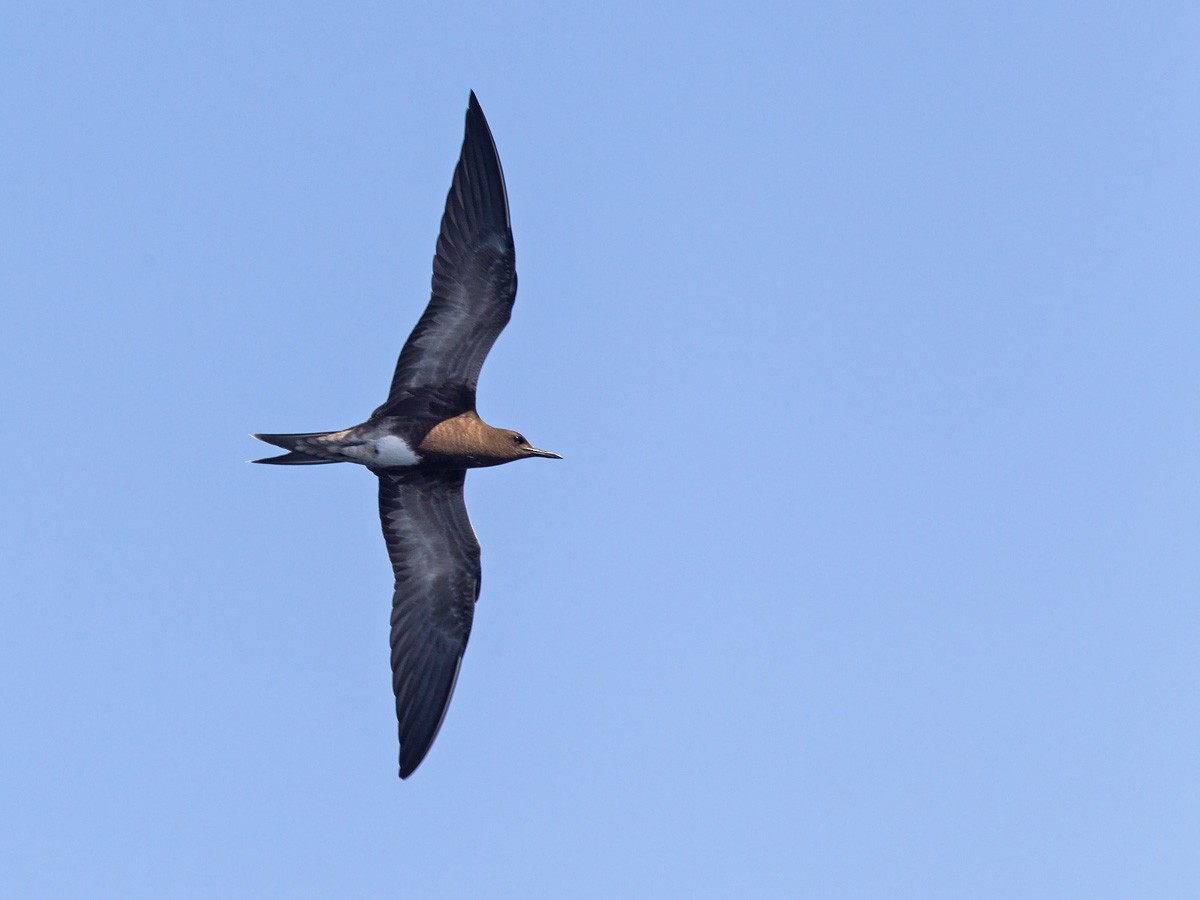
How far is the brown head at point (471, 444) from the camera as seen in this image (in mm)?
21188

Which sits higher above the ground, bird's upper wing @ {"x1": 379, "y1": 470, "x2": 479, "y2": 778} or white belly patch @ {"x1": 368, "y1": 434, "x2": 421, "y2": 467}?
white belly patch @ {"x1": 368, "y1": 434, "x2": 421, "y2": 467}

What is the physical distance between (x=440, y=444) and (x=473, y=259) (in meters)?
2.47

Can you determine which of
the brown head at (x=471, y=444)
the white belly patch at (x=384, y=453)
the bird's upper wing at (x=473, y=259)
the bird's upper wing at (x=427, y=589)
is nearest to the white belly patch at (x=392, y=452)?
the white belly patch at (x=384, y=453)

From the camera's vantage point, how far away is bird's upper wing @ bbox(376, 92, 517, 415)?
2059 cm

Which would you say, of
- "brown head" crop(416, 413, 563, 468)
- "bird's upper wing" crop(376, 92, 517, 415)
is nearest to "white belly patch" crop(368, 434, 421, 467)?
"brown head" crop(416, 413, 563, 468)

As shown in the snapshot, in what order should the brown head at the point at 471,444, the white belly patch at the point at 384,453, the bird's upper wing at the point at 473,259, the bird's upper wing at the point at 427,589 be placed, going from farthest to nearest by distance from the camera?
1. the bird's upper wing at the point at 427,589
2. the brown head at the point at 471,444
3. the white belly patch at the point at 384,453
4. the bird's upper wing at the point at 473,259

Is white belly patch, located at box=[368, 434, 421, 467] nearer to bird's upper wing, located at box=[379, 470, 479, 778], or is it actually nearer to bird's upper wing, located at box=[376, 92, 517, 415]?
bird's upper wing, located at box=[379, 470, 479, 778]

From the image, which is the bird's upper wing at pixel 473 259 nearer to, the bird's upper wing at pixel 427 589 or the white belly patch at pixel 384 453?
the white belly patch at pixel 384 453

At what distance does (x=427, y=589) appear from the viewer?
22.7m

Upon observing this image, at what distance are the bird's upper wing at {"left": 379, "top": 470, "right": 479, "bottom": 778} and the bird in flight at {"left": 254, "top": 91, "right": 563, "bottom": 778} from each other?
14 millimetres

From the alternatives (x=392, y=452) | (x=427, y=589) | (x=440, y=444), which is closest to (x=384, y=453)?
(x=392, y=452)

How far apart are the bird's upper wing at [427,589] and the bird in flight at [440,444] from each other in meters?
0.01

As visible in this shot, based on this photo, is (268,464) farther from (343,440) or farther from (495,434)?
(495,434)

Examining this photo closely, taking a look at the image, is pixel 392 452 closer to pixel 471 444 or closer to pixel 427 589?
pixel 471 444
